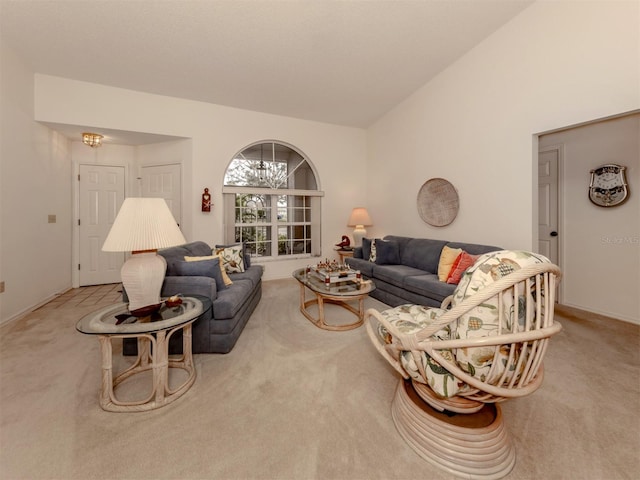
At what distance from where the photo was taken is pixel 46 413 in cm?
149

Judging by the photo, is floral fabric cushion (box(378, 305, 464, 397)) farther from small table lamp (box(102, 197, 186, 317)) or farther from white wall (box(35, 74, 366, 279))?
white wall (box(35, 74, 366, 279))

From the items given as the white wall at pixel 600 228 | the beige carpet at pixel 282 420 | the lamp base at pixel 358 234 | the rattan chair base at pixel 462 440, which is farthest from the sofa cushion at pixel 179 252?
the white wall at pixel 600 228

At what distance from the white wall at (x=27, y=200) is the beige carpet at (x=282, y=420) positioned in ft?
4.36

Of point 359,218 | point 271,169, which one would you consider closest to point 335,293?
point 359,218

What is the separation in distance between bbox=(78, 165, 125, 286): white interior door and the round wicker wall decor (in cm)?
513

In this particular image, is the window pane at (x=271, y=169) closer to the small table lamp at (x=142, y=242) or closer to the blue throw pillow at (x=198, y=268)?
the blue throw pillow at (x=198, y=268)

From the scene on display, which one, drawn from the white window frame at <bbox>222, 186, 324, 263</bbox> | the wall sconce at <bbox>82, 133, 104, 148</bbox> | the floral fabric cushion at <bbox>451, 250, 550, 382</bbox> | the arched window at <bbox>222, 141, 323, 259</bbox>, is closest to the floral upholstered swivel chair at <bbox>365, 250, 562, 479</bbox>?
the floral fabric cushion at <bbox>451, 250, 550, 382</bbox>

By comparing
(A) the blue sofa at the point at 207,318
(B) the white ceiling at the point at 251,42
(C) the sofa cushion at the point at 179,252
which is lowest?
(A) the blue sofa at the point at 207,318

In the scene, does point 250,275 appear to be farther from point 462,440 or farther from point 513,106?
point 513,106

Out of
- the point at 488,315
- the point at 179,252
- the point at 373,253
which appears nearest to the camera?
the point at 488,315

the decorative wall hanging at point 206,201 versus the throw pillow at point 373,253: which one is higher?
the decorative wall hanging at point 206,201

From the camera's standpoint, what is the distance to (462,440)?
116 centimetres

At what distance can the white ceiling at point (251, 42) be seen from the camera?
2436mm

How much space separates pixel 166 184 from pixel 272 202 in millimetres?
1823
